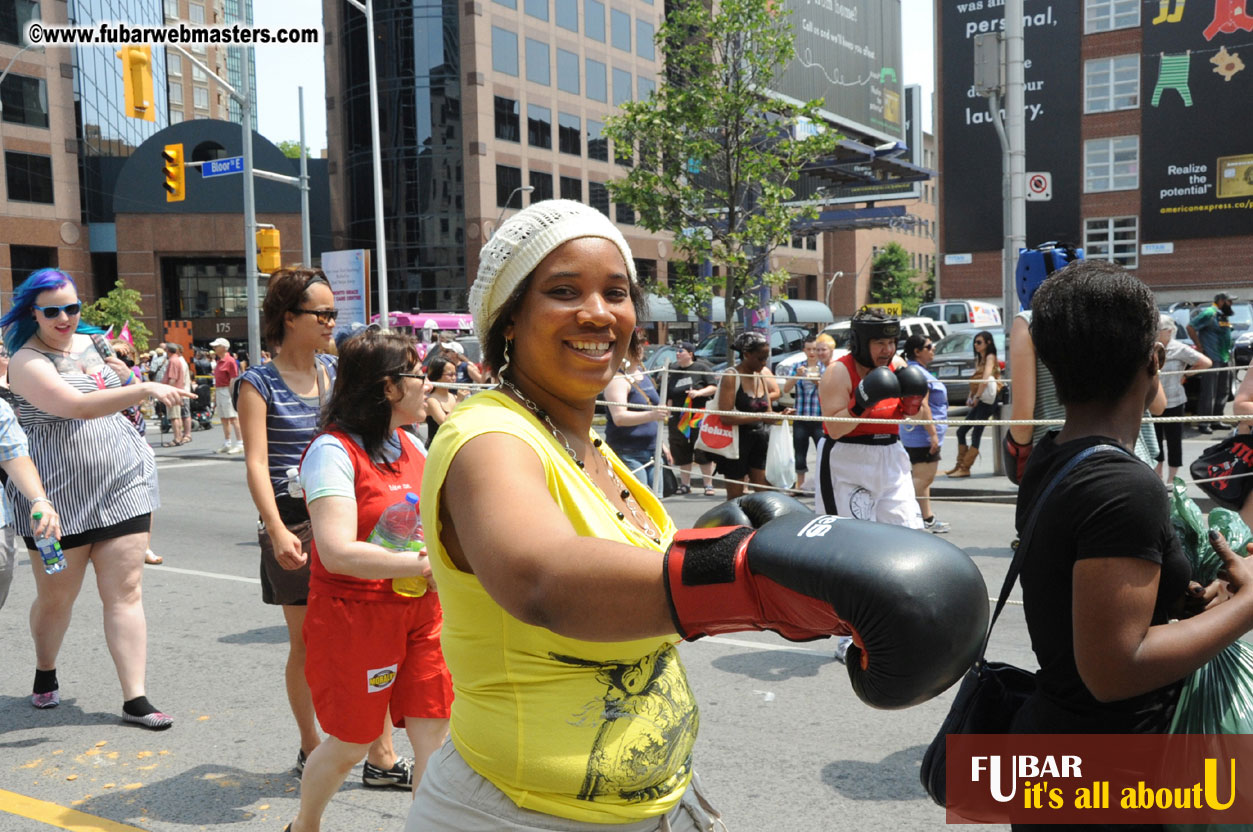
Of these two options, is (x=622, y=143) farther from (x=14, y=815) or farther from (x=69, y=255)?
(x=69, y=255)

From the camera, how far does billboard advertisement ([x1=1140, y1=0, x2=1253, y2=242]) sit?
40.0m

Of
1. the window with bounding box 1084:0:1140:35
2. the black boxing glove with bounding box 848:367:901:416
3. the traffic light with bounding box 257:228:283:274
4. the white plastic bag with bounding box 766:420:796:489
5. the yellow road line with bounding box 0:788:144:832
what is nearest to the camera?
the yellow road line with bounding box 0:788:144:832

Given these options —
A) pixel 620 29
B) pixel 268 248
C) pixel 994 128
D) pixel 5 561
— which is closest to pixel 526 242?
pixel 5 561

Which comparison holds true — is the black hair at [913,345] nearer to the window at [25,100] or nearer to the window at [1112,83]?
the window at [1112,83]

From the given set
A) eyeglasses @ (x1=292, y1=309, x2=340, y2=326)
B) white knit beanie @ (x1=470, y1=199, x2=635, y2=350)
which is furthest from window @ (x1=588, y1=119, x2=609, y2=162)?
white knit beanie @ (x1=470, y1=199, x2=635, y2=350)

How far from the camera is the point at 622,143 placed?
74.6 ft

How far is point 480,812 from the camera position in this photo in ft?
5.67

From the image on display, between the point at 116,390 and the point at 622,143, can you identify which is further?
the point at 622,143

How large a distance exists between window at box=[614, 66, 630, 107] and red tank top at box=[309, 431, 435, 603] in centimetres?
5506

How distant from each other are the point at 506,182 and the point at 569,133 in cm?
492

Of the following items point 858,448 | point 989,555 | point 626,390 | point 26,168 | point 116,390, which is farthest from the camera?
point 26,168

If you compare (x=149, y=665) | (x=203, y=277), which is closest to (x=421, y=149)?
(x=203, y=277)

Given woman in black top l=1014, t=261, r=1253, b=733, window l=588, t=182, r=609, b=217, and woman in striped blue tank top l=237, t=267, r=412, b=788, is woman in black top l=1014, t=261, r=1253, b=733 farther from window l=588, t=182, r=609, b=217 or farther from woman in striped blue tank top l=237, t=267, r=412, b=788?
window l=588, t=182, r=609, b=217

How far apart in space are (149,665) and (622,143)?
60.5ft
